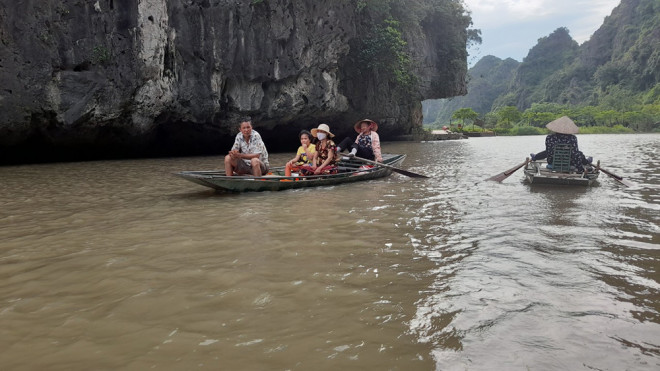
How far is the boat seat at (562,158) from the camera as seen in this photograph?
7.18 metres

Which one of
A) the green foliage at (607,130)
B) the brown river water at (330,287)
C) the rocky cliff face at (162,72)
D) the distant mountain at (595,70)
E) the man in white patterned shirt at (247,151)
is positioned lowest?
the brown river water at (330,287)

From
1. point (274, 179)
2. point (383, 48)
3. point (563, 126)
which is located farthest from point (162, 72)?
point (383, 48)

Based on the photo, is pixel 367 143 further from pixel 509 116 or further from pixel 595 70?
pixel 595 70

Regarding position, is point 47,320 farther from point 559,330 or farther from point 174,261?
point 559,330

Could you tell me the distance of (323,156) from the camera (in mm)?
7488

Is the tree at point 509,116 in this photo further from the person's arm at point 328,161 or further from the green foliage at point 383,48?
the person's arm at point 328,161

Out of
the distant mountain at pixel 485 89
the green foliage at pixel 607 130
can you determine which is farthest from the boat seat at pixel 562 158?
the distant mountain at pixel 485 89

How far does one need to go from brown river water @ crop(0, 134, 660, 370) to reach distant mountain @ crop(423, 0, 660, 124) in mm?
45587

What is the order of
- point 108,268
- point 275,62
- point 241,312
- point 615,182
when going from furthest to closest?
point 275,62 < point 615,182 < point 108,268 < point 241,312

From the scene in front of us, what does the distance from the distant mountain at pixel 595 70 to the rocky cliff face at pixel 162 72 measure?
3387 centimetres

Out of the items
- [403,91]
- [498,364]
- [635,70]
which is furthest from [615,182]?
[635,70]

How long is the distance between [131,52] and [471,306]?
12.2 metres

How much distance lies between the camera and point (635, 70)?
5934 centimetres

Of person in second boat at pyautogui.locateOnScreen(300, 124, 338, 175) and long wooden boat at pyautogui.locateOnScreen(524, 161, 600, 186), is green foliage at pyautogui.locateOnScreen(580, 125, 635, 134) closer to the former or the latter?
long wooden boat at pyautogui.locateOnScreen(524, 161, 600, 186)
